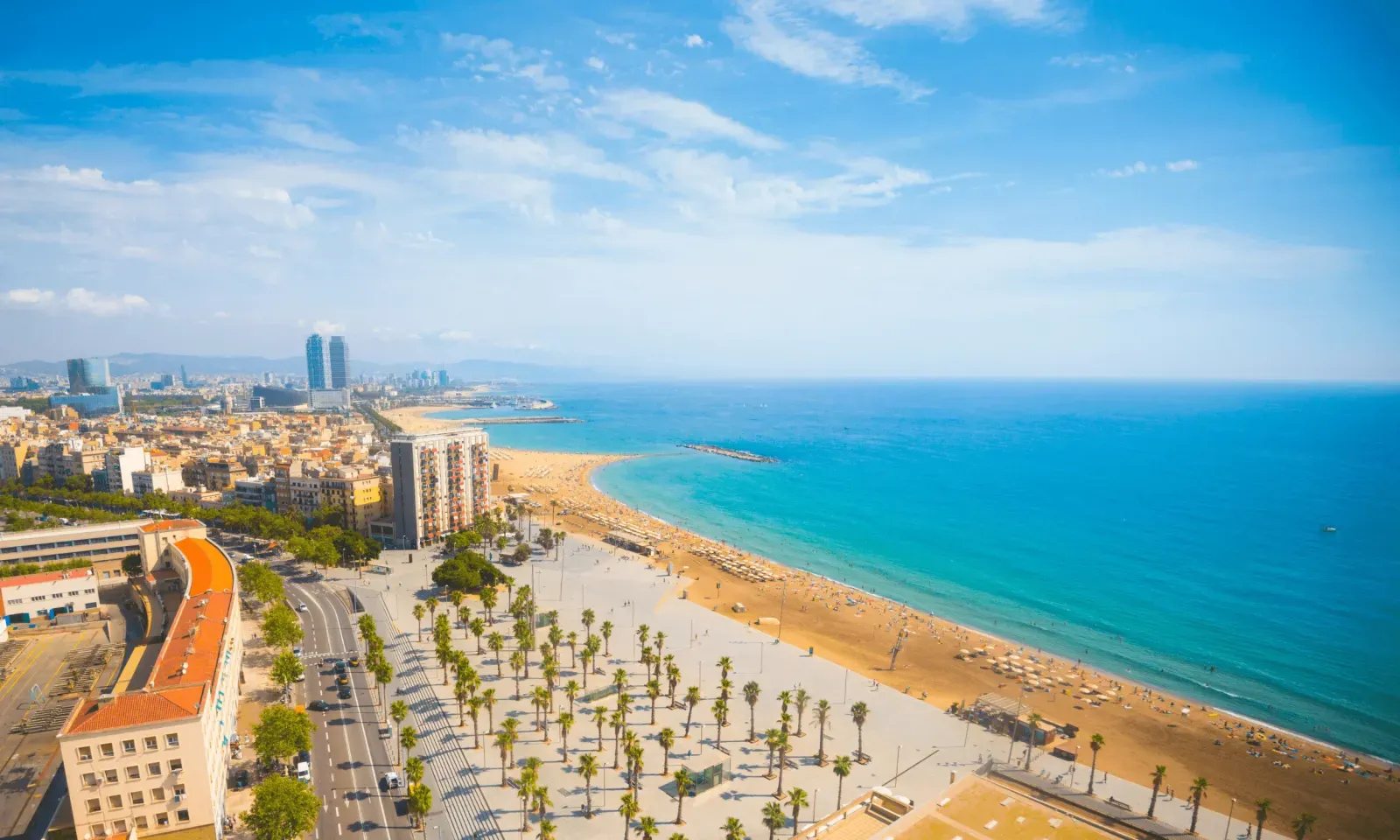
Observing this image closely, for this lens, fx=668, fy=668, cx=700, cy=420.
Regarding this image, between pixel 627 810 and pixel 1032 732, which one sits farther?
pixel 1032 732

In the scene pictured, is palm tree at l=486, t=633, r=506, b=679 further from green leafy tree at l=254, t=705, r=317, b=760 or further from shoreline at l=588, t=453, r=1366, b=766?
shoreline at l=588, t=453, r=1366, b=766

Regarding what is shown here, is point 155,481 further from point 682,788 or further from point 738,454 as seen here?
point 738,454

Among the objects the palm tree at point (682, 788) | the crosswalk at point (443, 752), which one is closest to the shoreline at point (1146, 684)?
the palm tree at point (682, 788)

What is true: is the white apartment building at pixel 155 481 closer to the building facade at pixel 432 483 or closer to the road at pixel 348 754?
the building facade at pixel 432 483

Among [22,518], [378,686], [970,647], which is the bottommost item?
[970,647]

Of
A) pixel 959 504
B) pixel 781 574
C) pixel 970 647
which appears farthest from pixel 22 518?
pixel 959 504

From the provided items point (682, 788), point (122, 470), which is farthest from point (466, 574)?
point (122, 470)

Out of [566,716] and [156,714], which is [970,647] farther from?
[156,714]

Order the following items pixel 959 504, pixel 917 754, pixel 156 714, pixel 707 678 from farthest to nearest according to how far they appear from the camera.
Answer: pixel 959 504, pixel 707 678, pixel 917 754, pixel 156 714
